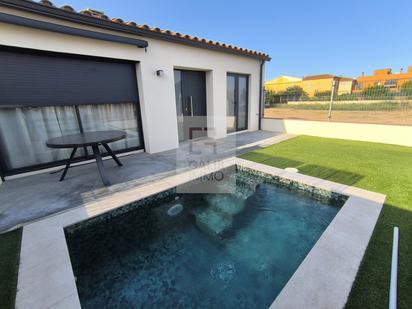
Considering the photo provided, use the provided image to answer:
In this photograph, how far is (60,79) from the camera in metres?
4.62

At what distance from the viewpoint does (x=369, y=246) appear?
2201 mm

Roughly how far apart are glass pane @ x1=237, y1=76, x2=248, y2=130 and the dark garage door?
4958mm

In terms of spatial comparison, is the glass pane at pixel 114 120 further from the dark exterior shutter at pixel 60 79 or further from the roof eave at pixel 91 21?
the roof eave at pixel 91 21

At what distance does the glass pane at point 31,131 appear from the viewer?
4.38m

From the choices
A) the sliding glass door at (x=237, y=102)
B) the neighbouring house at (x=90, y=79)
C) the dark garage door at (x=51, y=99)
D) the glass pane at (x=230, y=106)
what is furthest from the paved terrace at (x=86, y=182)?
the sliding glass door at (x=237, y=102)

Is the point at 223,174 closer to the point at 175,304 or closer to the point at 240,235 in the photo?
the point at 240,235

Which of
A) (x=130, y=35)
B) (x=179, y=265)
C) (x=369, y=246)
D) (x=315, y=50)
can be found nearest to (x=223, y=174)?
(x=179, y=265)

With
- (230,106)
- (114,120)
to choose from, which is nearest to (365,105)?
(230,106)

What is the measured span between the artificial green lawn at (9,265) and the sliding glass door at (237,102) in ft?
25.1

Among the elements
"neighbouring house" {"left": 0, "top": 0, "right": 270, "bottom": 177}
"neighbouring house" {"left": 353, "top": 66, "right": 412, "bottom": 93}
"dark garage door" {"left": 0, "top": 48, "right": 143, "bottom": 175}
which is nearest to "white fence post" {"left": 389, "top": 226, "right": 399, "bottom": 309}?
"neighbouring house" {"left": 0, "top": 0, "right": 270, "bottom": 177}

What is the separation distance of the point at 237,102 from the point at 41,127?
714 centimetres

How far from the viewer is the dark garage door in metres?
4.19

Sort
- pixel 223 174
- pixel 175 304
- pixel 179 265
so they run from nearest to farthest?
pixel 175 304 → pixel 179 265 → pixel 223 174

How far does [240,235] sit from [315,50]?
28.4m
